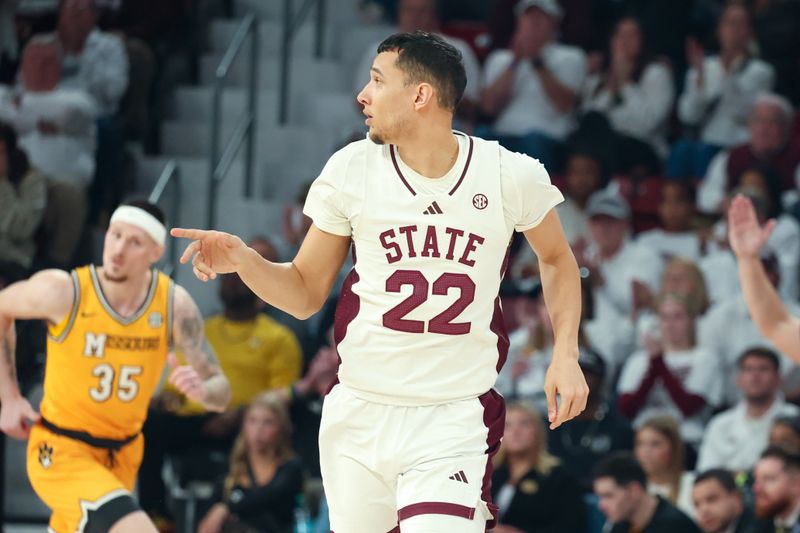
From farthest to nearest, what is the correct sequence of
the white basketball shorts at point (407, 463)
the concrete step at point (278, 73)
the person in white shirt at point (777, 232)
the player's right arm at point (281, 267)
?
the concrete step at point (278, 73) → the person in white shirt at point (777, 232) → the white basketball shorts at point (407, 463) → the player's right arm at point (281, 267)

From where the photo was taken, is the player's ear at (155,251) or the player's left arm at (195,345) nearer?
the player's left arm at (195,345)

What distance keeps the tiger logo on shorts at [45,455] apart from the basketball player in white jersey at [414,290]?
238 cm

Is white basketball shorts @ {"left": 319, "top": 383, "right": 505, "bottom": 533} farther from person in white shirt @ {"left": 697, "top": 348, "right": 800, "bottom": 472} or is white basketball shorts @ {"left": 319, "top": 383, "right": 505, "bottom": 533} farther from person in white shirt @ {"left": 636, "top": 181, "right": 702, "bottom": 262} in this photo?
person in white shirt @ {"left": 636, "top": 181, "right": 702, "bottom": 262}

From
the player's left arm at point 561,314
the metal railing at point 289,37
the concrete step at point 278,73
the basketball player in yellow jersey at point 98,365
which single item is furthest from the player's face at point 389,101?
the concrete step at point 278,73

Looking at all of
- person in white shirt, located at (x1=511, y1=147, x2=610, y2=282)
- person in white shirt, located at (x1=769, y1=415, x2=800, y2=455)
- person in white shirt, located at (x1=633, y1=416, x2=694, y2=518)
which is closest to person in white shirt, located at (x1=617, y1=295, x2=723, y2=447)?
person in white shirt, located at (x1=633, y1=416, x2=694, y2=518)

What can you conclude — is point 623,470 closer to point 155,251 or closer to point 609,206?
point 609,206

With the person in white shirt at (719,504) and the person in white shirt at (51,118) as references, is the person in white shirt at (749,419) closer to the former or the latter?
the person in white shirt at (719,504)

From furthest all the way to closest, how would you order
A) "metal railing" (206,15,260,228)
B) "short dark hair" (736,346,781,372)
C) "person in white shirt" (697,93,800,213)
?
"metal railing" (206,15,260,228)
"person in white shirt" (697,93,800,213)
"short dark hair" (736,346,781,372)

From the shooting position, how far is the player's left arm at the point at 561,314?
5539mm

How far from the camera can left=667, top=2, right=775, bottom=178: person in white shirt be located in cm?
1282

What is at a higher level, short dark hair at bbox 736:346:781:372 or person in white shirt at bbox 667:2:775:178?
person in white shirt at bbox 667:2:775:178

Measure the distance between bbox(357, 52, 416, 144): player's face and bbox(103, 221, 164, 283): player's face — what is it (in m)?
2.53

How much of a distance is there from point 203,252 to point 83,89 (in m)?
7.90

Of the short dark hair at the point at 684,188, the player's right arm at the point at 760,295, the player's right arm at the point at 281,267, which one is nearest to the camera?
the player's right arm at the point at 281,267
